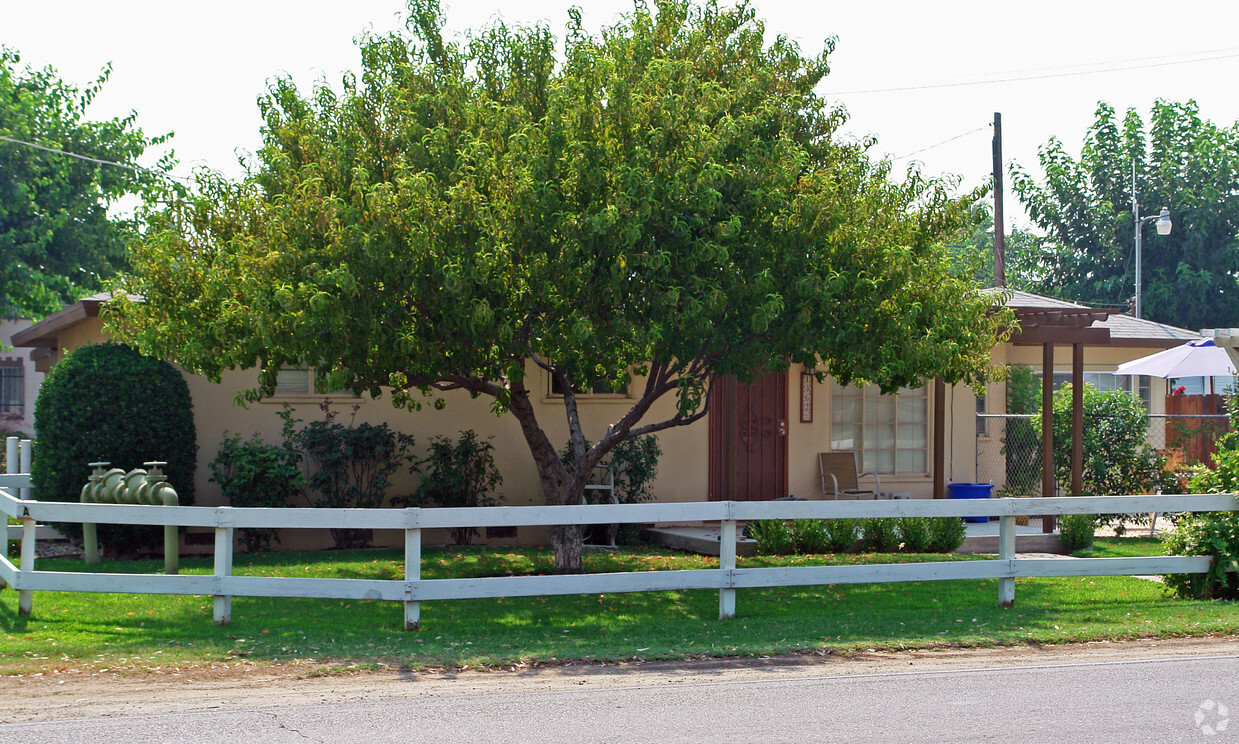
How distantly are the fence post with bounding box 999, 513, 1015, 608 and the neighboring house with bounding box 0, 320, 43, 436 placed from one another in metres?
28.7

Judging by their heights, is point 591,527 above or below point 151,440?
below

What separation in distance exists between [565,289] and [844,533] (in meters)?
5.39

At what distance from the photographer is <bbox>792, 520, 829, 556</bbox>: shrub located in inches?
497

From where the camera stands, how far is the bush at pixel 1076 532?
522 inches

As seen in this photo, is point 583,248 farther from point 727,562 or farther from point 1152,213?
point 1152,213

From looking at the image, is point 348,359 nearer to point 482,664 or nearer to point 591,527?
point 482,664

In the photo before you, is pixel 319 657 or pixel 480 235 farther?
pixel 480 235

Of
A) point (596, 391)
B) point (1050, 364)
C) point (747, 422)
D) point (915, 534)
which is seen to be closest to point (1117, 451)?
point (1050, 364)

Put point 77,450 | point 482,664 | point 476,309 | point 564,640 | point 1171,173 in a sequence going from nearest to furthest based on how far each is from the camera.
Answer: point 482,664 < point 564,640 < point 476,309 < point 77,450 < point 1171,173

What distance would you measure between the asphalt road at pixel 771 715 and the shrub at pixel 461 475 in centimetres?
713

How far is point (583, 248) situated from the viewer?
29.2ft

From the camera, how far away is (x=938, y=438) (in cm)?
1427

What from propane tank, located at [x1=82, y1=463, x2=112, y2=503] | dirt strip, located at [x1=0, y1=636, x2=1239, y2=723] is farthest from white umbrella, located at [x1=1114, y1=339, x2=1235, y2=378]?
propane tank, located at [x1=82, y1=463, x2=112, y2=503]

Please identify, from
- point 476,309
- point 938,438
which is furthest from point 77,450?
point 938,438
